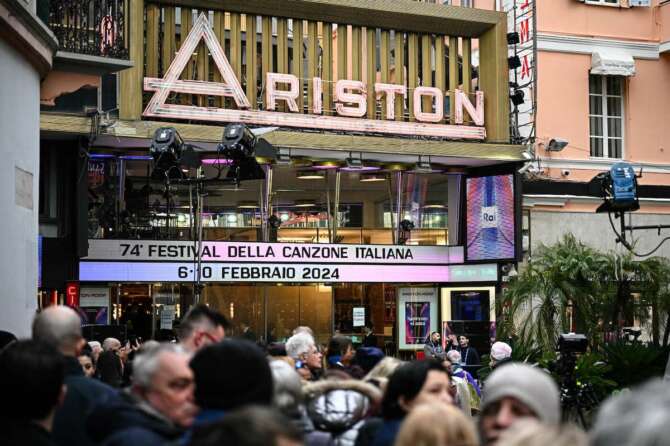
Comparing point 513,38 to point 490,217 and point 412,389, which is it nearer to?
point 490,217

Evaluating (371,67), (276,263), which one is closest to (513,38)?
(371,67)

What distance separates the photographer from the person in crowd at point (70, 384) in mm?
6273

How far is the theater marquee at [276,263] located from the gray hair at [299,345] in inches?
638

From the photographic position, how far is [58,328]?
6.76 metres

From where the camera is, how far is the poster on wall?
29609 mm

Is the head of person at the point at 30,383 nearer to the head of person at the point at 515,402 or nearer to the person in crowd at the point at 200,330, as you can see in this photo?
the person in crowd at the point at 200,330

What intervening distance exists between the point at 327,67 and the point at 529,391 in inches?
942

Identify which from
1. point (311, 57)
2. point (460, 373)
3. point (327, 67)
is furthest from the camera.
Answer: point (327, 67)

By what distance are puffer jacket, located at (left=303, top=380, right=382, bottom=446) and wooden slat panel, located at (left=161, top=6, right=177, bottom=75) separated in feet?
67.2

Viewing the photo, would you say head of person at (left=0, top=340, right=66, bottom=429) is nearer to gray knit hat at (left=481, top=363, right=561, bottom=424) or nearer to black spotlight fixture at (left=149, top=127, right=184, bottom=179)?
gray knit hat at (left=481, top=363, right=561, bottom=424)

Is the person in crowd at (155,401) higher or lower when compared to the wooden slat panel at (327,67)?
lower

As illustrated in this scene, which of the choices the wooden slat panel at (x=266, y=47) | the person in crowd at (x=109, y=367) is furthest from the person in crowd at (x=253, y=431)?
the wooden slat panel at (x=266, y=47)

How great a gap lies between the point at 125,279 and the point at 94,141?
3.44 metres

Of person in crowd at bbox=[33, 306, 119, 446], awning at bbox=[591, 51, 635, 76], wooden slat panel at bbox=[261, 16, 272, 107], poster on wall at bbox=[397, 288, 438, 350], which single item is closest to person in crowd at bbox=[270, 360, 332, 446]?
person in crowd at bbox=[33, 306, 119, 446]
